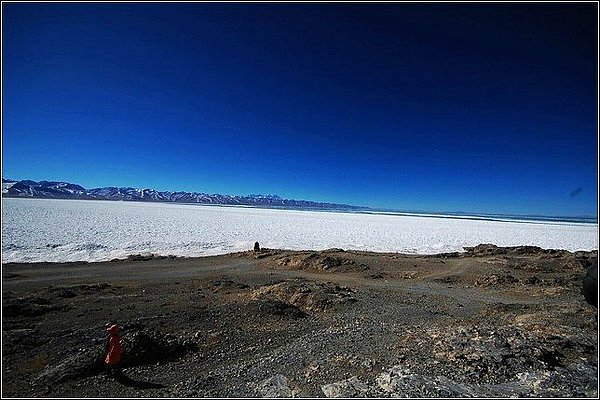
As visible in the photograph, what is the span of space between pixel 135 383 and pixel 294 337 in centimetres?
434

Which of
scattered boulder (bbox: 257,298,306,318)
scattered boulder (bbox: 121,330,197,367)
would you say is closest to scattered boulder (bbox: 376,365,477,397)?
scattered boulder (bbox: 257,298,306,318)

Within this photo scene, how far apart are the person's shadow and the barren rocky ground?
21mm

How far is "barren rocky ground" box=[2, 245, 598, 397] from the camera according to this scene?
22.1 feet

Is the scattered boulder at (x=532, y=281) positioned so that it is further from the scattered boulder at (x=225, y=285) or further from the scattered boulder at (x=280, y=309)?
the scattered boulder at (x=225, y=285)

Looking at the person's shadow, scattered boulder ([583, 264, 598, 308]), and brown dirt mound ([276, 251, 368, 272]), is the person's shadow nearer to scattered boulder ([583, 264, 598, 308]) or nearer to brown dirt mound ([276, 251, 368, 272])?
scattered boulder ([583, 264, 598, 308])

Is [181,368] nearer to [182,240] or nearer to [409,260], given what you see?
[409,260]

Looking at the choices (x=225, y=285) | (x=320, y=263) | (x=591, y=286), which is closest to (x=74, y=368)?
(x=225, y=285)

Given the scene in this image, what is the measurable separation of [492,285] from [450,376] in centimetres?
1287

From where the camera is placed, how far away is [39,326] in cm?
973

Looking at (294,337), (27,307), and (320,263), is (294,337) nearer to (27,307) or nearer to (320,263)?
(27,307)

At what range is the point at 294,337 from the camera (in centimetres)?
951

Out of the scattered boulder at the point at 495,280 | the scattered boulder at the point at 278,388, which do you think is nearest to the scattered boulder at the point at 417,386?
the scattered boulder at the point at 278,388

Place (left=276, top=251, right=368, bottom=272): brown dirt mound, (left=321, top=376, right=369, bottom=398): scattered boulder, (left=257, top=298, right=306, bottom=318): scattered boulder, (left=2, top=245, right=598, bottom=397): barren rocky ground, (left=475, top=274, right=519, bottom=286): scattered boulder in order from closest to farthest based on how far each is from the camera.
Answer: (left=321, top=376, right=369, bottom=398): scattered boulder → (left=2, top=245, right=598, bottom=397): barren rocky ground → (left=257, top=298, right=306, bottom=318): scattered boulder → (left=475, top=274, right=519, bottom=286): scattered boulder → (left=276, top=251, right=368, bottom=272): brown dirt mound

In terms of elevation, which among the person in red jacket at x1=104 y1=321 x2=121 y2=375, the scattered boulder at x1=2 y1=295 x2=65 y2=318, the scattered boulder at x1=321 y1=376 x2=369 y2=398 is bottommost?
the scattered boulder at x1=321 y1=376 x2=369 y2=398
